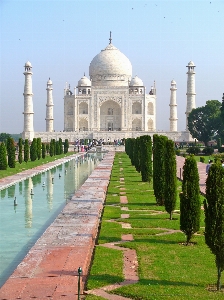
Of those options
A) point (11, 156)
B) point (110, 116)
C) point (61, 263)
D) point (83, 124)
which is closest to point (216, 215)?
point (61, 263)

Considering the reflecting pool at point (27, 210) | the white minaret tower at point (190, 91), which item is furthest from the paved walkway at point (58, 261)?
the white minaret tower at point (190, 91)

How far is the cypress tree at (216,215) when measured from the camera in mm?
4473

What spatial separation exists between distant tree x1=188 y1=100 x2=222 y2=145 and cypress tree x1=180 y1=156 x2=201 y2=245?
2891 cm

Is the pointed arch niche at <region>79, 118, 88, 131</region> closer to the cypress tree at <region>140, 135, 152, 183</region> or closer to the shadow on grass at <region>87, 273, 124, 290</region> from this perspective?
the cypress tree at <region>140, 135, 152, 183</region>

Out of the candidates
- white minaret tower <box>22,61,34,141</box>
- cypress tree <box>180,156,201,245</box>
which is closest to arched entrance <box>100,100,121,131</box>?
white minaret tower <box>22,61,34,141</box>

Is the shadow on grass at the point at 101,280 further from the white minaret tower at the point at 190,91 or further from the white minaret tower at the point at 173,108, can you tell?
the white minaret tower at the point at 173,108

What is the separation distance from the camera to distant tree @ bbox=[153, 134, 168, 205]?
28.6ft

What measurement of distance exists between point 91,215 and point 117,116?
36.3 meters

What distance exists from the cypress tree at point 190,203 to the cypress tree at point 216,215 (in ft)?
3.66

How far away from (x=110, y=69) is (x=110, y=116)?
3.85 metres

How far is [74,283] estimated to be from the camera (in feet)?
13.5

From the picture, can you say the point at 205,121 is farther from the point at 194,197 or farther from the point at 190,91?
the point at 194,197

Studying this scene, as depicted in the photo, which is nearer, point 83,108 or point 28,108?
point 28,108

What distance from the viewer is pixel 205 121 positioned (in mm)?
35156
